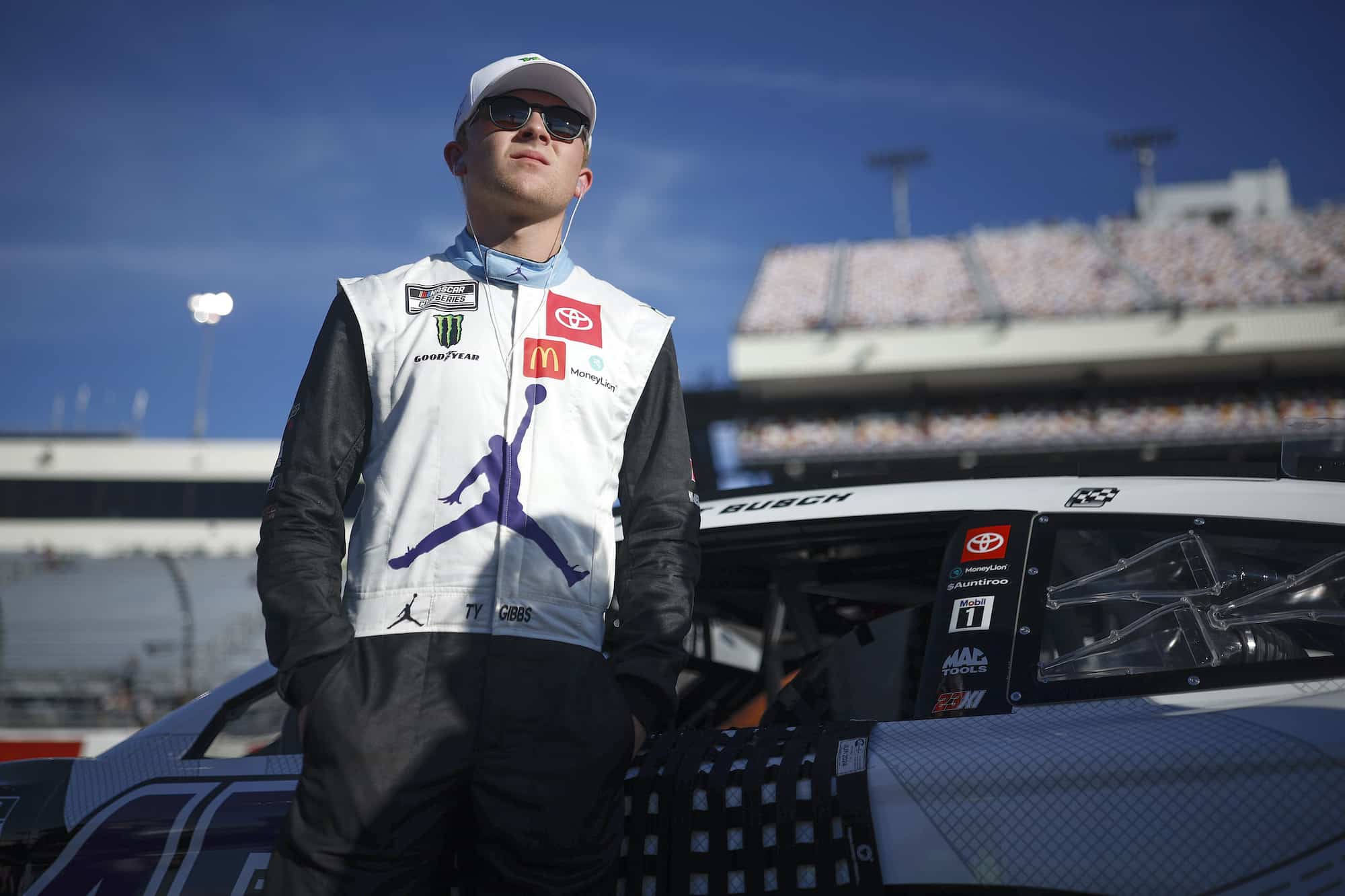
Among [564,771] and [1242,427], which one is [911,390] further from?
[564,771]

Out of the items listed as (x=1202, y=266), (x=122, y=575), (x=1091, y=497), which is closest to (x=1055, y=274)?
(x=1202, y=266)

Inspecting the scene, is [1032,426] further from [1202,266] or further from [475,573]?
[475,573]

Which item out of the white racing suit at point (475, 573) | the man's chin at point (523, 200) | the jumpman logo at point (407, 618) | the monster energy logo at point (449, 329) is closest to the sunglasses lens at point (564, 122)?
the man's chin at point (523, 200)

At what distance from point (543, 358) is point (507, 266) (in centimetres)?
20

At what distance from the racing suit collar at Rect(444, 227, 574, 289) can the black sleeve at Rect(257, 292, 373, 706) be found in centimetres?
23

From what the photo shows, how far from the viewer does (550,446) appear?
5.64 ft

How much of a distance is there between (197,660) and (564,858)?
20134 mm

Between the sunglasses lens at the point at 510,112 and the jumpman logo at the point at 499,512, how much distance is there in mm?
605

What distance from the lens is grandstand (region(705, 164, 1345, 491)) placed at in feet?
97.2

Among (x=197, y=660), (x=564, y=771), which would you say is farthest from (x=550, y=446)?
(x=197, y=660)

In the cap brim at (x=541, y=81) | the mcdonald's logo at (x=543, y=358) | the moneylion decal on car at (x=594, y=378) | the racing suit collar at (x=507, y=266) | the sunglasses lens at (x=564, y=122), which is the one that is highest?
the cap brim at (x=541, y=81)

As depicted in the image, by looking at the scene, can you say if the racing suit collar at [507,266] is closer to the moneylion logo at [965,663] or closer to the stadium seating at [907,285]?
the moneylion logo at [965,663]

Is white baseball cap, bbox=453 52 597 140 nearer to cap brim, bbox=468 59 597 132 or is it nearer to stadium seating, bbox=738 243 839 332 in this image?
cap brim, bbox=468 59 597 132

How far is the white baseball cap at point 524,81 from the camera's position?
6.32 ft
